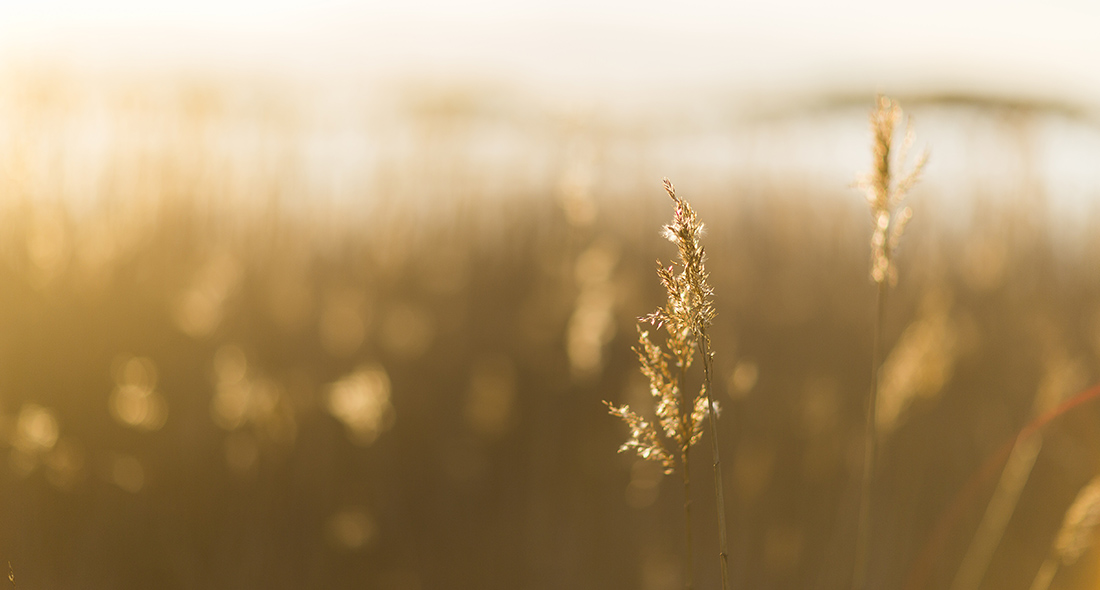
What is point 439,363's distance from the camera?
2.17 m

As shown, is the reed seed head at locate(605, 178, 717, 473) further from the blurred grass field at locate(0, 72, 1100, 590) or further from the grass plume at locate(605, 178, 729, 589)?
the blurred grass field at locate(0, 72, 1100, 590)

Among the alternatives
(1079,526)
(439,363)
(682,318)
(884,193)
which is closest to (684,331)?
Result: (682,318)

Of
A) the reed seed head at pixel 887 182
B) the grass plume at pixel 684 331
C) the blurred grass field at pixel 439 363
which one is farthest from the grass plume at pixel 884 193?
the blurred grass field at pixel 439 363

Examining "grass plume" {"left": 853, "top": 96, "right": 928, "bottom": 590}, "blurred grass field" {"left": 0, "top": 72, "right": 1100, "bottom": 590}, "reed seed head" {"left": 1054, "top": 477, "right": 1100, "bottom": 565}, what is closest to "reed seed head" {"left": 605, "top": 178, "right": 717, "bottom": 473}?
"grass plume" {"left": 853, "top": 96, "right": 928, "bottom": 590}

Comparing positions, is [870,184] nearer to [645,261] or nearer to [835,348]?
[645,261]

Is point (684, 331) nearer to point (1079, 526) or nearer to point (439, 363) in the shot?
point (1079, 526)

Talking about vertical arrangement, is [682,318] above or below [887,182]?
below

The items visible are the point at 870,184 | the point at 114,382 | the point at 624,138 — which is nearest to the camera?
the point at 870,184

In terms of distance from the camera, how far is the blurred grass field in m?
1.68

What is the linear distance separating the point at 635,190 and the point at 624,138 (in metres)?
0.22

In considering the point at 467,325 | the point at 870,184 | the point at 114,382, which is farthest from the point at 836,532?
the point at 114,382

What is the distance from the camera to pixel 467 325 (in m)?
2.29

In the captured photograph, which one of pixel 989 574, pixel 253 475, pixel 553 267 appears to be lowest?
pixel 989 574

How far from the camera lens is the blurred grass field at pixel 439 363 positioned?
1678 mm
